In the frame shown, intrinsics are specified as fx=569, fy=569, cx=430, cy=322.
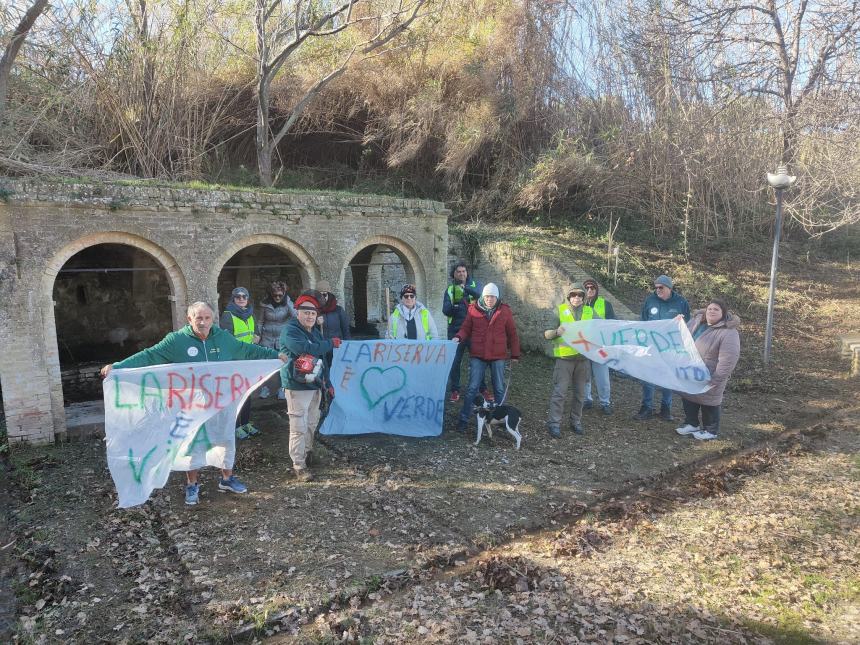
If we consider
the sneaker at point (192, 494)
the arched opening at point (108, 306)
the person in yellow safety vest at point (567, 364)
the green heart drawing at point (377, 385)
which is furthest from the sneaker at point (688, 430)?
the arched opening at point (108, 306)

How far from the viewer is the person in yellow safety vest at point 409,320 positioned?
8.53 metres

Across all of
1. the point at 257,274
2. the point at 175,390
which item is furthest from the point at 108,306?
the point at 175,390

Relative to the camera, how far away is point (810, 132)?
44.6 feet

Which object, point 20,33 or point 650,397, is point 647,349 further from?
point 20,33

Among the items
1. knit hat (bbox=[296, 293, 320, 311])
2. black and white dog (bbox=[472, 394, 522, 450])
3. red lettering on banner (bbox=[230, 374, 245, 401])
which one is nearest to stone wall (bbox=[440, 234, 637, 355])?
black and white dog (bbox=[472, 394, 522, 450])

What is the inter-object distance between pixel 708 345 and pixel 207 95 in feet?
51.1

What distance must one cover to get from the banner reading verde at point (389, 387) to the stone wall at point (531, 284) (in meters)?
5.92

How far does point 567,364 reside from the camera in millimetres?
7965

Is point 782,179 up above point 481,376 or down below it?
above

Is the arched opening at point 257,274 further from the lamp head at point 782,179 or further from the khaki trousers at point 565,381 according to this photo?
the lamp head at point 782,179

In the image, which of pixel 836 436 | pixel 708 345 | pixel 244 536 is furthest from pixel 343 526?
pixel 836 436

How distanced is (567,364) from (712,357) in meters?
1.92

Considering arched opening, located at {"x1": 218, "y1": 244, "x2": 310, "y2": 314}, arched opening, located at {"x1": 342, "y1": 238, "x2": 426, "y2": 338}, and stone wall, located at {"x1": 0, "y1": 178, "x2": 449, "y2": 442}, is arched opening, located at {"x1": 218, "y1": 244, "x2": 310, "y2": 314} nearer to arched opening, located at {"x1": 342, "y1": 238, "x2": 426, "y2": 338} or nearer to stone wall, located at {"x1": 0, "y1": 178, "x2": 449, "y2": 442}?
arched opening, located at {"x1": 342, "y1": 238, "x2": 426, "y2": 338}

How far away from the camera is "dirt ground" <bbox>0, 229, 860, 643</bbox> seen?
4215 mm
